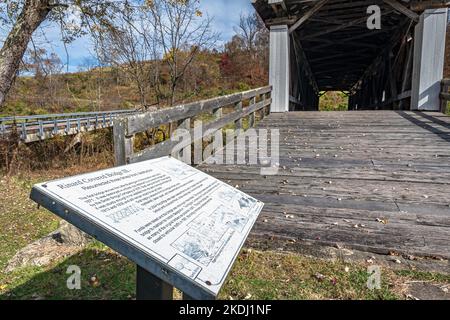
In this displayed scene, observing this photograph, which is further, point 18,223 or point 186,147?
point 18,223

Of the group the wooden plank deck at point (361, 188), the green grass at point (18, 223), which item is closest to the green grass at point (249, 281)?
the wooden plank deck at point (361, 188)

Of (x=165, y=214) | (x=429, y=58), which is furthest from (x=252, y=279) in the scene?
(x=429, y=58)

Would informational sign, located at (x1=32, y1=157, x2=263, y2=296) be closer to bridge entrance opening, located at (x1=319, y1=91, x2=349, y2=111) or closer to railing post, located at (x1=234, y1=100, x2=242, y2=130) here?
railing post, located at (x1=234, y1=100, x2=242, y2=130)

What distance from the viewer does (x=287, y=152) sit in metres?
5.46

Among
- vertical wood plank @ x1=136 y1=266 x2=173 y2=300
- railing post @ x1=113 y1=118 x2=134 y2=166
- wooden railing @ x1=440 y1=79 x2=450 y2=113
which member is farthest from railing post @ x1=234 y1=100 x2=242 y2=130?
vertical wood plank @ x1=136 y1=266 x2=173 y2=300

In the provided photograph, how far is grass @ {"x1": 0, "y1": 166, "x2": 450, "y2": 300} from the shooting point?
2064 millimetres

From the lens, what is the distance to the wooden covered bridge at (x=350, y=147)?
2.72 meters

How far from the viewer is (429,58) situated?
8.20 metres

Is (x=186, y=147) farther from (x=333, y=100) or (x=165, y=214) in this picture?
(x=333, y=100)

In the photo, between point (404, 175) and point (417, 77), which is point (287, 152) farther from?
point (417, 77)

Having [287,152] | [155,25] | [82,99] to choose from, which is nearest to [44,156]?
[155,25]

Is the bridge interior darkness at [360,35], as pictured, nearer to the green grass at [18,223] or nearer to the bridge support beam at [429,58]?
the bridge support beam at [429,58]

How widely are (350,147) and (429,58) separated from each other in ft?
15.0
